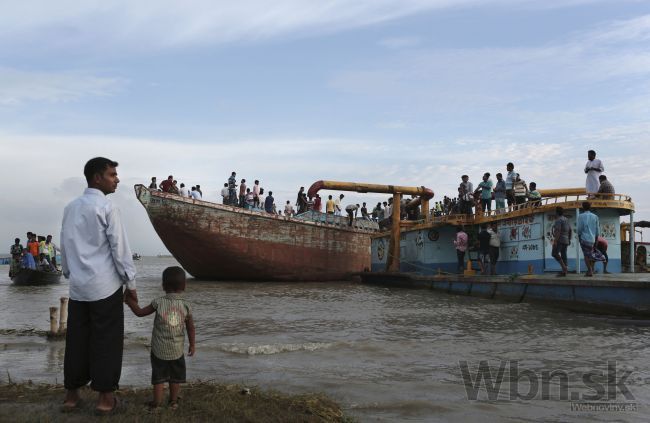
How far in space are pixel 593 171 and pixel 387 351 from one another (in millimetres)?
9471

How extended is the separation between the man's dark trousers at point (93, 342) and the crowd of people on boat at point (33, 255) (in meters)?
21.7

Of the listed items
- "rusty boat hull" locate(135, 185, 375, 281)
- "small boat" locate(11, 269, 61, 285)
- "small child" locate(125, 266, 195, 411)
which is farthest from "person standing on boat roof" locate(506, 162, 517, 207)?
"small boat" locate(11, 269, 61, 285)

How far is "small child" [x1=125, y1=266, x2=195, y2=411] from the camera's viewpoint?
13.0 feet

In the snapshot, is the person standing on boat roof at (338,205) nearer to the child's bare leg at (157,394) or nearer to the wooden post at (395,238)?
the wooden post at (395,238)

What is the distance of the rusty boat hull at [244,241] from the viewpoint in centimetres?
2256

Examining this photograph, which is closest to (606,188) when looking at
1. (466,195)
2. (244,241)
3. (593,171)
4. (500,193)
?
(593,171)

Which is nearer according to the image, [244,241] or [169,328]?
[169,328]

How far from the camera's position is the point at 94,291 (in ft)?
12.5

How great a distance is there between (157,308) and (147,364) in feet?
8.61

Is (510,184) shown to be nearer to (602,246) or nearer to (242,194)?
(602,246)

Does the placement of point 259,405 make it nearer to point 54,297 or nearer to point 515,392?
point 515,392

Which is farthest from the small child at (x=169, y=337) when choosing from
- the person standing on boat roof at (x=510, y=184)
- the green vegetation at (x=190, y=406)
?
the person standing on boat roof at (x=510, y=184)

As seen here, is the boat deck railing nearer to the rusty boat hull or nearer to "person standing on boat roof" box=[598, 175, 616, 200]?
"person standing on boat roof" box=[598, 175, 616, 200]

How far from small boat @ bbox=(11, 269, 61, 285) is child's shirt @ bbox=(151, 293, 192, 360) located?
70.5 ft
